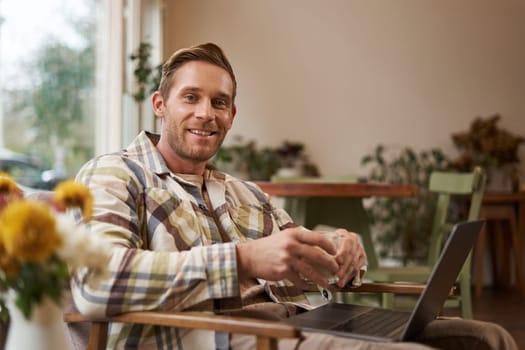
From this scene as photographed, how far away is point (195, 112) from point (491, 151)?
4238 millimetres

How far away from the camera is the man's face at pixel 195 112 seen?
5.29 feet

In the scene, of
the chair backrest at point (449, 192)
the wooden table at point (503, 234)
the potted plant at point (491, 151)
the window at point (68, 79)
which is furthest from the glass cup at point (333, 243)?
the potted plant at point (491, 151)

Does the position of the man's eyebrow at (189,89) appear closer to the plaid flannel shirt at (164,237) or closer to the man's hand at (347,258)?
the plaid flannel shirt at (164,237)

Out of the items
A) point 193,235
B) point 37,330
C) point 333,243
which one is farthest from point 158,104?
point 37,330

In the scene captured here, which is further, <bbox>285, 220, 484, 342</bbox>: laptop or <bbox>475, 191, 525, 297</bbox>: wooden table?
<bbox>475, 191, 525, 297</bbox>: wooden table

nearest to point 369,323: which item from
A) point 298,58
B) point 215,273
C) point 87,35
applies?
point 215,273

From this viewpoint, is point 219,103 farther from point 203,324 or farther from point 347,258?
point 203,324

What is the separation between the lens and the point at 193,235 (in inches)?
57.7

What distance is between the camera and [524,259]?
220 inches

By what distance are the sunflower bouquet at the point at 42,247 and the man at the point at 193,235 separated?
0.38 meters

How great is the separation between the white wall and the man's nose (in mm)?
4007

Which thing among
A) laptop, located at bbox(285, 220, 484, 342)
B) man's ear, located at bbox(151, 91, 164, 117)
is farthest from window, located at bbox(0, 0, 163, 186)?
laptop, located at bbox(285, 220, 484, 342)

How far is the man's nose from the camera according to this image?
5.25 ft

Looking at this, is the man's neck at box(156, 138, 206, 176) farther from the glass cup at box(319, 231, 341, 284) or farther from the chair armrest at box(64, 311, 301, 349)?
the chair armrest at box(64, 311, 301, 349)
